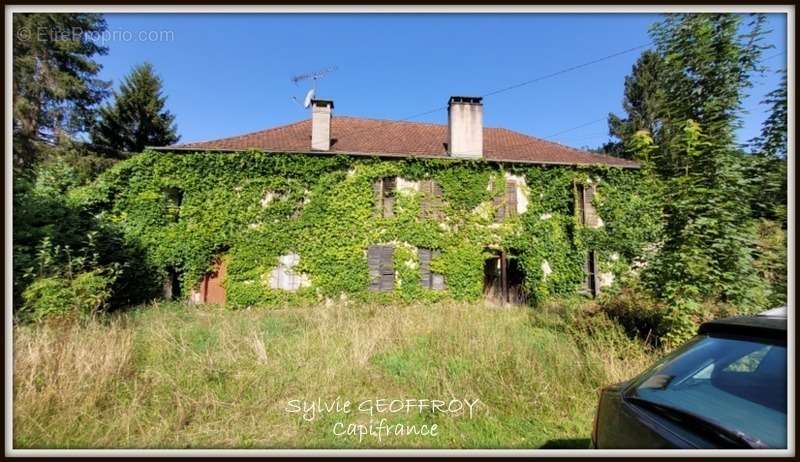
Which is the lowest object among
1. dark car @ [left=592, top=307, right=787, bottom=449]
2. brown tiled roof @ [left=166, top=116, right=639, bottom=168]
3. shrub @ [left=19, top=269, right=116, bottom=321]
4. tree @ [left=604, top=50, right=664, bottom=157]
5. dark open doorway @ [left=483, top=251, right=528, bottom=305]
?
dark open doorway @ [left=483, top=251, right=528, bottom=305]

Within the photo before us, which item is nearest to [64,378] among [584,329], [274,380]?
[274,380]

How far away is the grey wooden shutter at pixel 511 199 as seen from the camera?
14875 millimetres

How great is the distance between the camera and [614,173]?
1527 centimetres

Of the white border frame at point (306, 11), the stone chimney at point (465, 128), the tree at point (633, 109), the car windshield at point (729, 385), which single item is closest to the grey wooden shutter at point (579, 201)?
the stone chimney at point (465, 128)

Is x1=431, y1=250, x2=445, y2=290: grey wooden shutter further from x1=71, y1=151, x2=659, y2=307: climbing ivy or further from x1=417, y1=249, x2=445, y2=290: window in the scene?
x1=71, y1=151, x2=659, y2=307: climbing ivy

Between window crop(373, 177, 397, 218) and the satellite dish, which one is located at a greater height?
the satellite dish

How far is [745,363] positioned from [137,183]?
679 inches

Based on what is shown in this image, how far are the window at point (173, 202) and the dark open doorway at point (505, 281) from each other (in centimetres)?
1364

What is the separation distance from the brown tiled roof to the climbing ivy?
57cm

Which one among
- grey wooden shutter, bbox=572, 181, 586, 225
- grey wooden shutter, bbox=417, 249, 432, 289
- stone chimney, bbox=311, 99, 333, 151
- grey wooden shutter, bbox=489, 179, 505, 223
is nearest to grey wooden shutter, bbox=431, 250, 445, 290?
grey wooden shutter, bbox=417, 249, 432, 289

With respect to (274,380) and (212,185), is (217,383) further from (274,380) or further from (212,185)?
(212,185)

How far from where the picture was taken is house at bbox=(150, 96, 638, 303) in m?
13.9

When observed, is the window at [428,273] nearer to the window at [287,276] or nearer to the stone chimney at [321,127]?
the window at [287,276]

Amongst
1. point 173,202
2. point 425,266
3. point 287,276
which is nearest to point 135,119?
point 173,202
